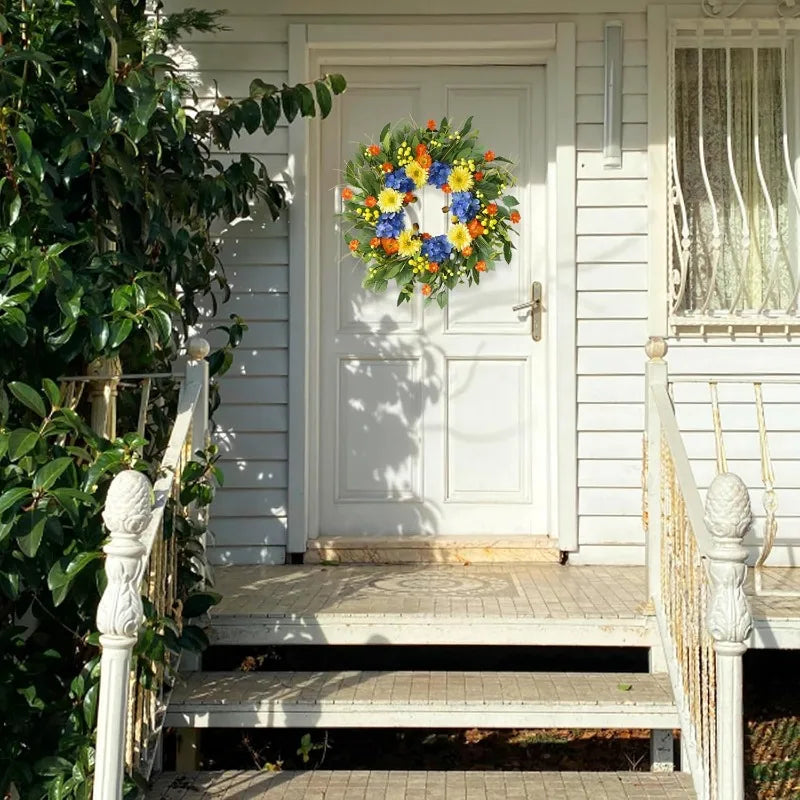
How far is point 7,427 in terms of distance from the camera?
3291 mm

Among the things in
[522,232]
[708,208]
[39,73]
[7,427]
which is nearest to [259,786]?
[7,427]

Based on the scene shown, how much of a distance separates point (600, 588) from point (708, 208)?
171cm

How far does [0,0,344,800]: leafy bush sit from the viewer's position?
3002 mm

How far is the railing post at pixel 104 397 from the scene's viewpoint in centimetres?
363

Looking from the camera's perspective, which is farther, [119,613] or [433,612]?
[433,612]

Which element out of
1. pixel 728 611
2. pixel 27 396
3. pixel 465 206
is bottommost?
pixel 728 611

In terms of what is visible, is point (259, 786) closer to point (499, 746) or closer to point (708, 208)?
point (499, 746)

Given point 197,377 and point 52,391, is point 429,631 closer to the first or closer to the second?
point 197,377

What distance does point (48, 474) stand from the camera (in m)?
2.94

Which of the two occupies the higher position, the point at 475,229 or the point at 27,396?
the point at 475,229

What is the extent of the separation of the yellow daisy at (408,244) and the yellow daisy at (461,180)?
0.21 meters

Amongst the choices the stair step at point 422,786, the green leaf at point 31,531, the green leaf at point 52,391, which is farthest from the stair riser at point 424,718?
the green leaf at point 52,391

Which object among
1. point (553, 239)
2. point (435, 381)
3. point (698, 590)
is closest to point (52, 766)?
point (698, 590)

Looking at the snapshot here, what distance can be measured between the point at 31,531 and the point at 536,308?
275cm
